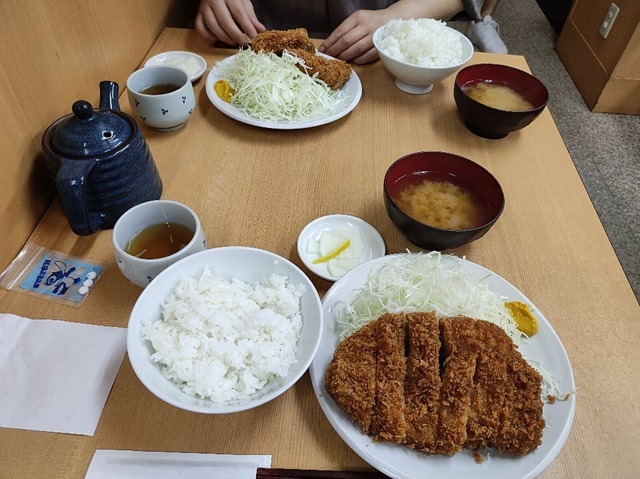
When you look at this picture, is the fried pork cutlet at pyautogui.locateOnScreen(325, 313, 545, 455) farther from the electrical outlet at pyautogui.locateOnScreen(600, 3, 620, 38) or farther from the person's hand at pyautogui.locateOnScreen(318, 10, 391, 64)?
the electrical outlet at pyautogui.locateOnScreen(600, 3, 620, 38)

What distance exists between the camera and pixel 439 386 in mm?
873

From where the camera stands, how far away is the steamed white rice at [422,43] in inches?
67.2

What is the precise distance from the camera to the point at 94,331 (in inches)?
39.9

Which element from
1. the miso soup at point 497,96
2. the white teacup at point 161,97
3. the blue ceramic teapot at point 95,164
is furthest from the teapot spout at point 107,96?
the miso soup at point 497,96

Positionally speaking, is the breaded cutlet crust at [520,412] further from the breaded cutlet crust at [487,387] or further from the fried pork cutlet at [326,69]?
the fried pork cutlet at [326,69]

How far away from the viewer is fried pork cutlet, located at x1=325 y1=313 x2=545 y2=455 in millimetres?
826

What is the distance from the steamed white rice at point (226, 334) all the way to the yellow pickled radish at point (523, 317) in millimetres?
498

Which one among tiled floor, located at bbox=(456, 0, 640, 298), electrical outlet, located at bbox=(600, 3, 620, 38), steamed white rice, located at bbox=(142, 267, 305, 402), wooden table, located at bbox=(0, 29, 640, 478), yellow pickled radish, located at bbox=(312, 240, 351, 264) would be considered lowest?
tiled floor, located at bbox=(456, 0, 640, 298)

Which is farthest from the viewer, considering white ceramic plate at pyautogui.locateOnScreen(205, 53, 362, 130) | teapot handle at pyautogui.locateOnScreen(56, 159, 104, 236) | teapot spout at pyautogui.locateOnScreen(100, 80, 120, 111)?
white ceramic plate at pyautogui.locateOnScreen(205, 53, 362, 130)

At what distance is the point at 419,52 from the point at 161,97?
3.17 feet

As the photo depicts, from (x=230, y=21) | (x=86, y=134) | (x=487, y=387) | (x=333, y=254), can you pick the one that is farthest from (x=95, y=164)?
(x=230, y=21)

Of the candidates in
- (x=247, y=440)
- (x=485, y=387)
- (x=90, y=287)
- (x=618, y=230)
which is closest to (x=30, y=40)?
(x=90, y=287)

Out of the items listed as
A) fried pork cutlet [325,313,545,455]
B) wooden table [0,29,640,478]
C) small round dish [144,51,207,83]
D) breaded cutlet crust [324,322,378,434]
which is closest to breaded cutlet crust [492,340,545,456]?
fried pork cutlet [325,313,545,455]

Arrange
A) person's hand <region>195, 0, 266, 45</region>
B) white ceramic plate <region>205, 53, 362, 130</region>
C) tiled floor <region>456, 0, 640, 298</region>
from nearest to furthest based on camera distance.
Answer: white ceramic plate <region>205, 53, 362, 130</region>, person's hand <region>195, 0, 266, 45</region>, tiled floor <region>456, 0, 640, 298</region>
